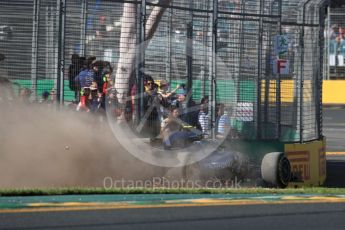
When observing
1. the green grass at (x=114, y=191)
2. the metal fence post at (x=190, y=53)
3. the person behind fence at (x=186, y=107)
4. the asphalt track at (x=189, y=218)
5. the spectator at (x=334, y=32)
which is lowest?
the asphalt track at (x=189, y=218)

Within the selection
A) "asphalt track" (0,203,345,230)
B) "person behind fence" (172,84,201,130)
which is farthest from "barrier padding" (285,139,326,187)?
"asphalt track" (0,203,345,230)

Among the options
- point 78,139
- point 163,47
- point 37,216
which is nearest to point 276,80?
point 163,47

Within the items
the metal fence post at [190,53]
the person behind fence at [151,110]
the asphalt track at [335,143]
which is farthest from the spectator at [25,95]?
the asphalt track at [335,143]

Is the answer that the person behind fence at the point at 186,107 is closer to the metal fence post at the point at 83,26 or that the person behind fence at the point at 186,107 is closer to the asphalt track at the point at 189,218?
the metal fence post at the point at 83,26

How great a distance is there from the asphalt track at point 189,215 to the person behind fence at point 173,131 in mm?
2858

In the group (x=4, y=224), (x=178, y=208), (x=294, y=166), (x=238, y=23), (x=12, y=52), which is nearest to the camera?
(x=4, y=224)

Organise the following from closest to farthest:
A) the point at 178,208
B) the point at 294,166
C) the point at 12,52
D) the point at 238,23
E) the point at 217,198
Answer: the point at 178,208 < the point at 217,198 < the point at 12,52 < the point at 238,23 < the point at 294,166

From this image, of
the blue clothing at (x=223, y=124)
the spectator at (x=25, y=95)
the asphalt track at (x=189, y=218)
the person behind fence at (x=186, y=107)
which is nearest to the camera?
the asphalt track at (x=189, y=218)

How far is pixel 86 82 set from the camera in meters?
12.3

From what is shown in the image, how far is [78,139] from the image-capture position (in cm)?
1230

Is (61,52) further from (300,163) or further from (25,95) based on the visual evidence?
(300,163)

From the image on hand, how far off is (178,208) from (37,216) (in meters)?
1.82

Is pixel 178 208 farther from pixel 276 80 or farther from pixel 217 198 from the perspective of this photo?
pixel 276 80

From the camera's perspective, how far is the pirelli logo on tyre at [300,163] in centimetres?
1455
